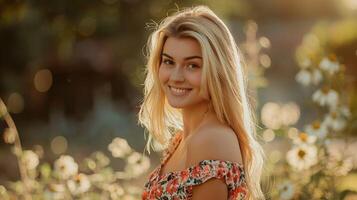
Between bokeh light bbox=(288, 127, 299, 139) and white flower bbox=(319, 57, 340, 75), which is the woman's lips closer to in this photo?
bokeh light bbox=(288, 127, 299, 139)

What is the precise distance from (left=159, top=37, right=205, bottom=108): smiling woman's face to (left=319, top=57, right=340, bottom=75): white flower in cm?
172

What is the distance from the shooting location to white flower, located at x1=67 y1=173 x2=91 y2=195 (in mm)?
4090

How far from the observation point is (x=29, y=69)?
8250 mm

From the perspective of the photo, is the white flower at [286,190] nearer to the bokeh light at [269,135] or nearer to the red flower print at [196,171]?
the bokeh light at [269,135]

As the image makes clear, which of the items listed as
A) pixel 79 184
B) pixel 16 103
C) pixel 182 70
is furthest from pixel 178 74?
pixel 16 103

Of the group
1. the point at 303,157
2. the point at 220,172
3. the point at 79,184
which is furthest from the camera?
the point at 303,157

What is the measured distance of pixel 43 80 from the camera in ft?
27.8

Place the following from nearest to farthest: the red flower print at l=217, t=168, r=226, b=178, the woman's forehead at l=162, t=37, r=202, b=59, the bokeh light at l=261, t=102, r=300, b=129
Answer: the red flower print at l=217, t=168, r=226, b=178 < the woman's forehead at l=162, t=37, r=202, b=59 < the bokeh light at l=261, t=102, r=300, b=129

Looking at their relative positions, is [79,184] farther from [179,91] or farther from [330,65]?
[179,91]

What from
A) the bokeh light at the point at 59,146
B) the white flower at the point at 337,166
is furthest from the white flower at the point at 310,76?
the bokeh light at the point at 59,146

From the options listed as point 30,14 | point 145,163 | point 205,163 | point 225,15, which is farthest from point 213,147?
point 30,14

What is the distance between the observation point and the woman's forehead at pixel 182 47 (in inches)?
105

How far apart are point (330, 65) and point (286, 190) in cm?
64

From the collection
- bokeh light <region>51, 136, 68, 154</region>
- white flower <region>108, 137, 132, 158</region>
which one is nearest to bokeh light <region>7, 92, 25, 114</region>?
bokeh light <region>51, 136, 68, 154</region>
